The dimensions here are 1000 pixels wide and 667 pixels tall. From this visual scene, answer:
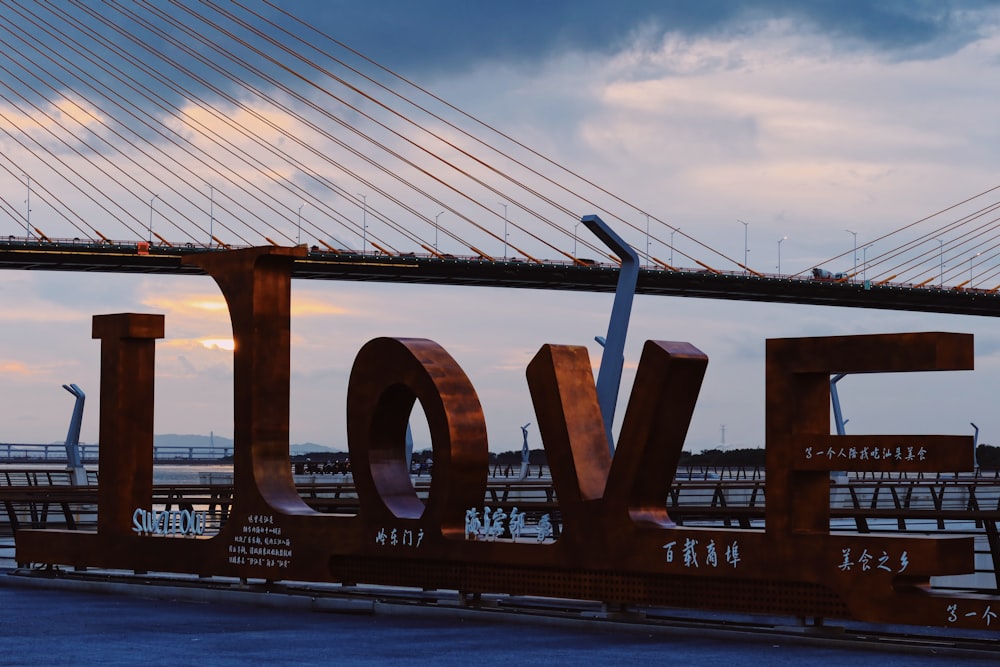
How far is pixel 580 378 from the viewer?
1200 centimetres

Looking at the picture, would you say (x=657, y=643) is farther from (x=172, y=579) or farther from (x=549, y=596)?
(x=172, y=579)

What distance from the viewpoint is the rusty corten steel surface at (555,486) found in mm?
10203

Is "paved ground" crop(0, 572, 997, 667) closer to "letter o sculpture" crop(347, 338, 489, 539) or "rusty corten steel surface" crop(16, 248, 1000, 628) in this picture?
"rusty corten steel surface" crop(16, 248, 1000, 628)

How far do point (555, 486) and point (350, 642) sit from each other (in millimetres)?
2309

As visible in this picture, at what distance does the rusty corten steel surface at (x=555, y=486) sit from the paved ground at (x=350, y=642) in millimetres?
454

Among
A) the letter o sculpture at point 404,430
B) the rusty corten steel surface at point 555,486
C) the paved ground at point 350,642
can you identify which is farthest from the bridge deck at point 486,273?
the paved ground at point 350,642

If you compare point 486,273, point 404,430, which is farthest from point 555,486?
point 486,273

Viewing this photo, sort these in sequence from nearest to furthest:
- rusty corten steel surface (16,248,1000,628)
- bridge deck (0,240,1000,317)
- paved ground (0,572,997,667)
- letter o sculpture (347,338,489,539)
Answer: paved ground (0,572,997,667) → rusty corten steel surface (16,248,1000,628) → letter o sculpture (347,338,489,539) → bridge deck (0,240,1000,317)

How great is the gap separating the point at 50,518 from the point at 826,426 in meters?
20.3

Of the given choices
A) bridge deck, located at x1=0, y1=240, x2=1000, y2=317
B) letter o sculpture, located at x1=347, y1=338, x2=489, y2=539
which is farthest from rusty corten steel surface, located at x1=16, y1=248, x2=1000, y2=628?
bridge deck, located at x1=0, y1=240, x2=1000, y2=317

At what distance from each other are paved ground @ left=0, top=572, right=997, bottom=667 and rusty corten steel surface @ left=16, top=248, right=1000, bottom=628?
0.45 meters

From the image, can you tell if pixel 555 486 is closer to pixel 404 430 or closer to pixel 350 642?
pixel 404 430

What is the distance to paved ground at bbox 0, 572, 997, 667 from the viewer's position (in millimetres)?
9367

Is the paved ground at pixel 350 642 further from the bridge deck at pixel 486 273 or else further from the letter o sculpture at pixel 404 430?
the bridge deck at pixel 486 273
